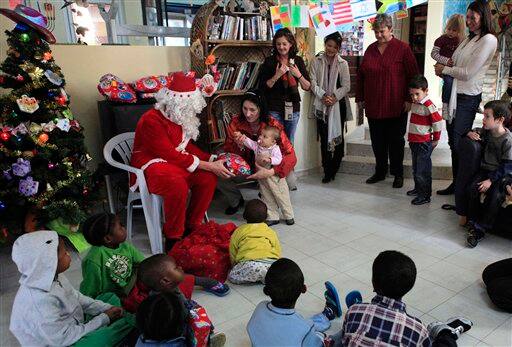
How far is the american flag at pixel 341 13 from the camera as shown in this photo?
3.97 metres

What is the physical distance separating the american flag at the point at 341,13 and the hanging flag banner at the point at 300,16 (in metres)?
0.25

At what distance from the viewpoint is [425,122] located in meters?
3.36

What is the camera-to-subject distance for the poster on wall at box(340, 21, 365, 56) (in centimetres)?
511

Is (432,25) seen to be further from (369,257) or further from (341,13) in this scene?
(369,257)

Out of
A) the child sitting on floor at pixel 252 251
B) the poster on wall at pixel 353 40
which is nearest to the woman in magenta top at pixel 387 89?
the poster on wall at pixel 353 40

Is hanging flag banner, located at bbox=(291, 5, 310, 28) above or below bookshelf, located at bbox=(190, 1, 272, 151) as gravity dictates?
above

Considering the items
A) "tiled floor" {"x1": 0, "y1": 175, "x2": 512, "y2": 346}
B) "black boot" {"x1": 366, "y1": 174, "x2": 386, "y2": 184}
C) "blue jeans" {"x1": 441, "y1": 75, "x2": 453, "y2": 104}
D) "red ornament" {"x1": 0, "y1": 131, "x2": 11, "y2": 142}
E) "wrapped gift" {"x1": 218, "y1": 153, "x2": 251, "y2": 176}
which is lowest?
"tiled floor" {"x1": 0, "y1": 175, "x2": 512, "y2": 346}

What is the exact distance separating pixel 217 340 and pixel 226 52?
2.92 metres

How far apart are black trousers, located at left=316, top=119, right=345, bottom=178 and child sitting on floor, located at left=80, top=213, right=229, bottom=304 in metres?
2.67

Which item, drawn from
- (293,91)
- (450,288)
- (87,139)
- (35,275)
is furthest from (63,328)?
(293,91)

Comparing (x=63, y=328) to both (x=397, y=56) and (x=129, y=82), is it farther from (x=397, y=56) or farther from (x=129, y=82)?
(x=397, y=56)

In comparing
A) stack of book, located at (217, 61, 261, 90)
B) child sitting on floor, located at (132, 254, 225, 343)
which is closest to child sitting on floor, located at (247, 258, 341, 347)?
child sitting on floor, located at (132, 254, 225, 343)

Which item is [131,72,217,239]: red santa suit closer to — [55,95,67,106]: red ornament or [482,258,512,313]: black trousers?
[55,95,67,106]: red ornament

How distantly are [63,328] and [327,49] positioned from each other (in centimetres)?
333
